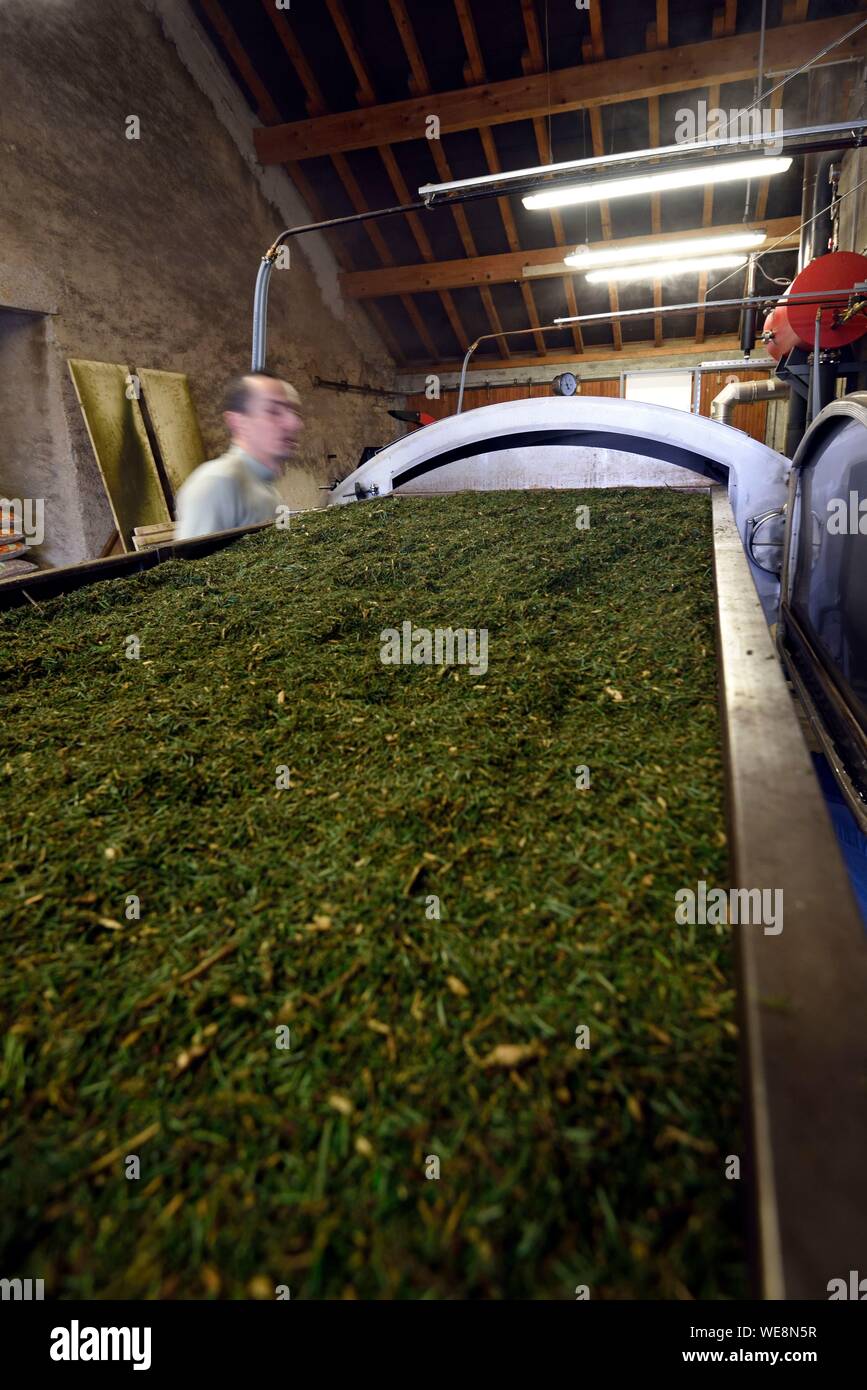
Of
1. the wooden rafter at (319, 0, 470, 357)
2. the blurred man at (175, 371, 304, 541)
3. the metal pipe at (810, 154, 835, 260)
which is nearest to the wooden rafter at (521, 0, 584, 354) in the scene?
the wooden rafter at (319, 0, 470, 357)

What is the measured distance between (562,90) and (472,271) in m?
3.03

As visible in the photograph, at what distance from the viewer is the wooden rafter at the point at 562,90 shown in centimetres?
781

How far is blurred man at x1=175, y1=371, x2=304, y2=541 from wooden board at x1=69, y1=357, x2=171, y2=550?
3585 mm

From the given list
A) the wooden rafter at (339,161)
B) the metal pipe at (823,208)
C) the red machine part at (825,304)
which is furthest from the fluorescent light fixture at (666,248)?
the wooden rafter at (339,161)

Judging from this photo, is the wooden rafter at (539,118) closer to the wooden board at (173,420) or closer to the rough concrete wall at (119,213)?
the rough concrete wall at (119,213)

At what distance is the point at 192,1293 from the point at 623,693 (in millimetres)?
1432

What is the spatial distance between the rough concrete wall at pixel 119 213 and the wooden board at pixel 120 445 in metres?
0.13

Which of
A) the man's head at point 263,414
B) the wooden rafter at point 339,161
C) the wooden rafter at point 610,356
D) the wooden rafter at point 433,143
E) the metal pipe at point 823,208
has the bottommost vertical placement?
the man's head at point 263,414

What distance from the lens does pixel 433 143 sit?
9719 mm

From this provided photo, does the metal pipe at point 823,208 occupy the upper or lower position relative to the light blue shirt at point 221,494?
upper

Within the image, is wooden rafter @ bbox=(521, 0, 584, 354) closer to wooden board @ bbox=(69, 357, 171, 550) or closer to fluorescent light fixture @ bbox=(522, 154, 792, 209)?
Answer: fluorescent light fixture @ bbox=(522, 154, 792, 209)
